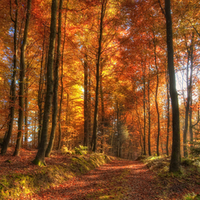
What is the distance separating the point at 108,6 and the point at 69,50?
182 inches

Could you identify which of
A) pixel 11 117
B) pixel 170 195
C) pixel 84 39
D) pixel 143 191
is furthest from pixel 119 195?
pixel 84 39

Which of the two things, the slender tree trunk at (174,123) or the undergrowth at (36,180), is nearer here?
the undergrowth at (36,180)

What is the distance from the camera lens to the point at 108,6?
36.8 ft

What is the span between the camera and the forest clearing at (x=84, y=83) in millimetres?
5094

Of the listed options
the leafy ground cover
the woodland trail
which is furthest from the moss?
the leafy ground cover

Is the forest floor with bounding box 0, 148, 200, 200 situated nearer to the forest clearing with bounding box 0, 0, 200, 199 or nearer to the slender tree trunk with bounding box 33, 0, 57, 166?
the forest clearing with bounding box 0, 0, 200, 199

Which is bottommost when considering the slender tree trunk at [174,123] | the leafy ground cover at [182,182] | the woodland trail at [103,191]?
the woodland trail at [103,191]

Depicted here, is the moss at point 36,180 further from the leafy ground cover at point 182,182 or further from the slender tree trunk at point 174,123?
the slender tree trunk at point 174,123

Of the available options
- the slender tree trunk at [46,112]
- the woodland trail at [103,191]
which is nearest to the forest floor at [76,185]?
the woodland trail at [103,191]

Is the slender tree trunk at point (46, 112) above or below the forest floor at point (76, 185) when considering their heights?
above

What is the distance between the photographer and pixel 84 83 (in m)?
13.7

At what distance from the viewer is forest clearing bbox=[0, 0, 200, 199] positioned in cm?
509

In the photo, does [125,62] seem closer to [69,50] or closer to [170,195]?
[69,50]

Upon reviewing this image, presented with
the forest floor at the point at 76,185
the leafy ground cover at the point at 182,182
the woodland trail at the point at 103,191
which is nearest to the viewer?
the forest floor at the point at 76,185
